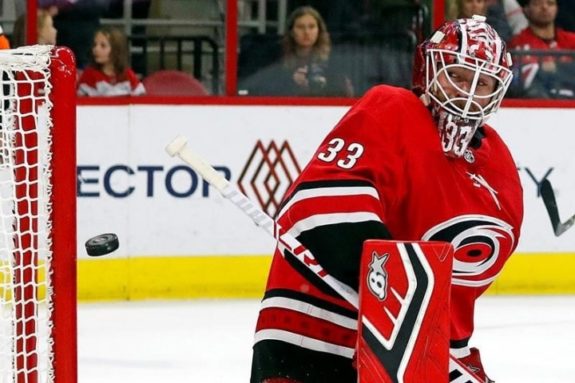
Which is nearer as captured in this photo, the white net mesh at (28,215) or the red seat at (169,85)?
the white net mesh at (28,215)

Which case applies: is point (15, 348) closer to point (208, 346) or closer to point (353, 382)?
point (353, 382)

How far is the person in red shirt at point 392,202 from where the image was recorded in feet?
6.64

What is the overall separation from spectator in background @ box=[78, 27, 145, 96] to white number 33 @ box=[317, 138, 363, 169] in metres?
3.32

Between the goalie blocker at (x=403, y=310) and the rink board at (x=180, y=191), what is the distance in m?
3.37

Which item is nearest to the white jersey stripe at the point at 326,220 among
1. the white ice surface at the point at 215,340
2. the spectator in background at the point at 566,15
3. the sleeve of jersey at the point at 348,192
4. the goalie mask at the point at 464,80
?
the sleeve of jersey at the point at 348,192

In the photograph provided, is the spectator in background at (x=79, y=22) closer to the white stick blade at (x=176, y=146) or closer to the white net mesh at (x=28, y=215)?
the white net mesh at (x=28, y=215)

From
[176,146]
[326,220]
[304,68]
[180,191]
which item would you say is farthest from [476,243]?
[304,68]

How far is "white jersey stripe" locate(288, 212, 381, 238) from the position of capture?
1993mm

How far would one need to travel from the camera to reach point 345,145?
81.1 inches

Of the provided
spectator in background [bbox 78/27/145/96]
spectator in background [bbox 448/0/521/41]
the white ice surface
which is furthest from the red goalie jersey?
spectator in background [bbox 448/0/521/41]

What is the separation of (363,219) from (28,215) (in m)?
0.51

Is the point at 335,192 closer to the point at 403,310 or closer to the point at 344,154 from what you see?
the point at 344,154

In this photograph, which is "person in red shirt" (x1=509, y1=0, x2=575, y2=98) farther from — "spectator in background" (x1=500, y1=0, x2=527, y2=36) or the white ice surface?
the white ice surface

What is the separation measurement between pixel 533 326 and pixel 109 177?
1.56 meters
